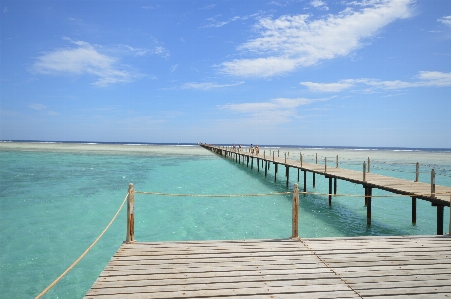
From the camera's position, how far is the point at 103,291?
14.3ft

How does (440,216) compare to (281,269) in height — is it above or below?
below

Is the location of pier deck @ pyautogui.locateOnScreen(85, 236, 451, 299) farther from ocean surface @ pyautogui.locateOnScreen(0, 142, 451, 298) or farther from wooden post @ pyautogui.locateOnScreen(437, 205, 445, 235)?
wooden post @ pyautogui.locateOnScreen(437, 205, 445, 235)

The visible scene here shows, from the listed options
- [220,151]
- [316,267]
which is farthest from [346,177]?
[220,151]

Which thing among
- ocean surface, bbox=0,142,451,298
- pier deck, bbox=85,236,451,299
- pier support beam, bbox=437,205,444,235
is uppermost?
pier deck, bbox=85,236,451,299

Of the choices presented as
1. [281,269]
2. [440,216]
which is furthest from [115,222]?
[440,216]

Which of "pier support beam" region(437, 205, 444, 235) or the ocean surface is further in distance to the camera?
"pier support beam" region(437, 205, 444, 235)

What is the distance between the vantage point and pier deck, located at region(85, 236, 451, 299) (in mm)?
4367

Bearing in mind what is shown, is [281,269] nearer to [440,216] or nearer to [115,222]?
[440,216]

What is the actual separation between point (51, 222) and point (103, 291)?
423 inches

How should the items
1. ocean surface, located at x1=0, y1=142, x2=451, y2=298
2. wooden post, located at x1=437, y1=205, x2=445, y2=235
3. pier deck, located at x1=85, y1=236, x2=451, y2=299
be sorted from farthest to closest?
wooden post, located at x1=437, y1=205, x2=445, y2=235
ocean surface, located at x1=0, y1=142, x2=451, y2=298
pier deck, located at x1=85, y1=236, x2=451, y2=299

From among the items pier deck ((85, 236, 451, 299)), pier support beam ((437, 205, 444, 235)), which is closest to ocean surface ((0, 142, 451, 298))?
pier support beam ((437, 205, 444, 235))

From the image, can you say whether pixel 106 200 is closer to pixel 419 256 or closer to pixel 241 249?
pixel 241 249

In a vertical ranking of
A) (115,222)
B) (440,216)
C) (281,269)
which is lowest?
(115,222)

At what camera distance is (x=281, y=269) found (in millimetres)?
5125
